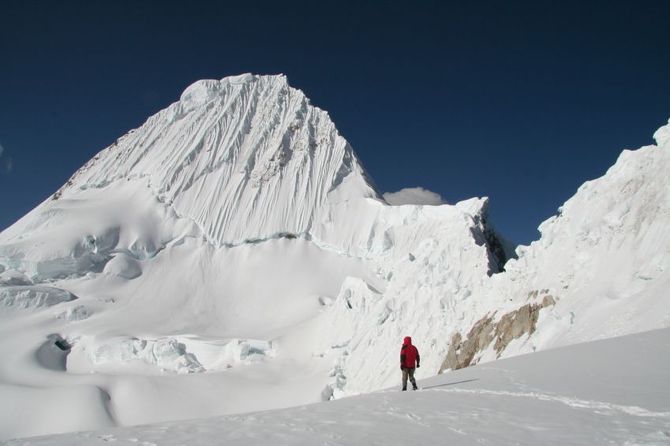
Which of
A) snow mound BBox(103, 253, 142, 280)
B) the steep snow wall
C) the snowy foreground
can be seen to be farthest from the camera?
snow mound BBox(103, 253, 142, 280)

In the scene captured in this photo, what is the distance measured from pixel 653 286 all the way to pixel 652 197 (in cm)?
538

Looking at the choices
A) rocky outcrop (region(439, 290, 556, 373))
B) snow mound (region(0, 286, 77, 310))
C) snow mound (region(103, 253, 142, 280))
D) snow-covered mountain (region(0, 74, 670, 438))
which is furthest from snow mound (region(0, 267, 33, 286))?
rocky outcrop (region(439, 290, 556, 373))

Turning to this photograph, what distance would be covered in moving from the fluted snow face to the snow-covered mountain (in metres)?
0.30

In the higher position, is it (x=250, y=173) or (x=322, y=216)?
(x=250, y=173)

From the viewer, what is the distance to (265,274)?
7275 cm

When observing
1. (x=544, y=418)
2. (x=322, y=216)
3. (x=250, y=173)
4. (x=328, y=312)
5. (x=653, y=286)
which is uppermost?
(x=250, y=173)

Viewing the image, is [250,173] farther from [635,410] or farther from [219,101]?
[635,410]

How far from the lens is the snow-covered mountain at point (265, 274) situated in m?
22.5

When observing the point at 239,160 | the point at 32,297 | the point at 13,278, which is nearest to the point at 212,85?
the point at 239,160

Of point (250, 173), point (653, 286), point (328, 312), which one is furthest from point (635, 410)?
point (250, 173)

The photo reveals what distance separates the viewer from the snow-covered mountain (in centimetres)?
2252

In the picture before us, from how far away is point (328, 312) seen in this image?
52.4 m

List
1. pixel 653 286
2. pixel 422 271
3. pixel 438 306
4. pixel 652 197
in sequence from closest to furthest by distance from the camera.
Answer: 1. pixel 653 286
2. pixel 652 197
3. pixel 438 306
4. pixel 422 271

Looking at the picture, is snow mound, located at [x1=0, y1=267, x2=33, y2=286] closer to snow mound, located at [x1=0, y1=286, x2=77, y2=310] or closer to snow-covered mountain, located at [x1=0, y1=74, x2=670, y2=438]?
snow-covered mountain, located at [x1=0, y1=74, x2=670, y2=438]
